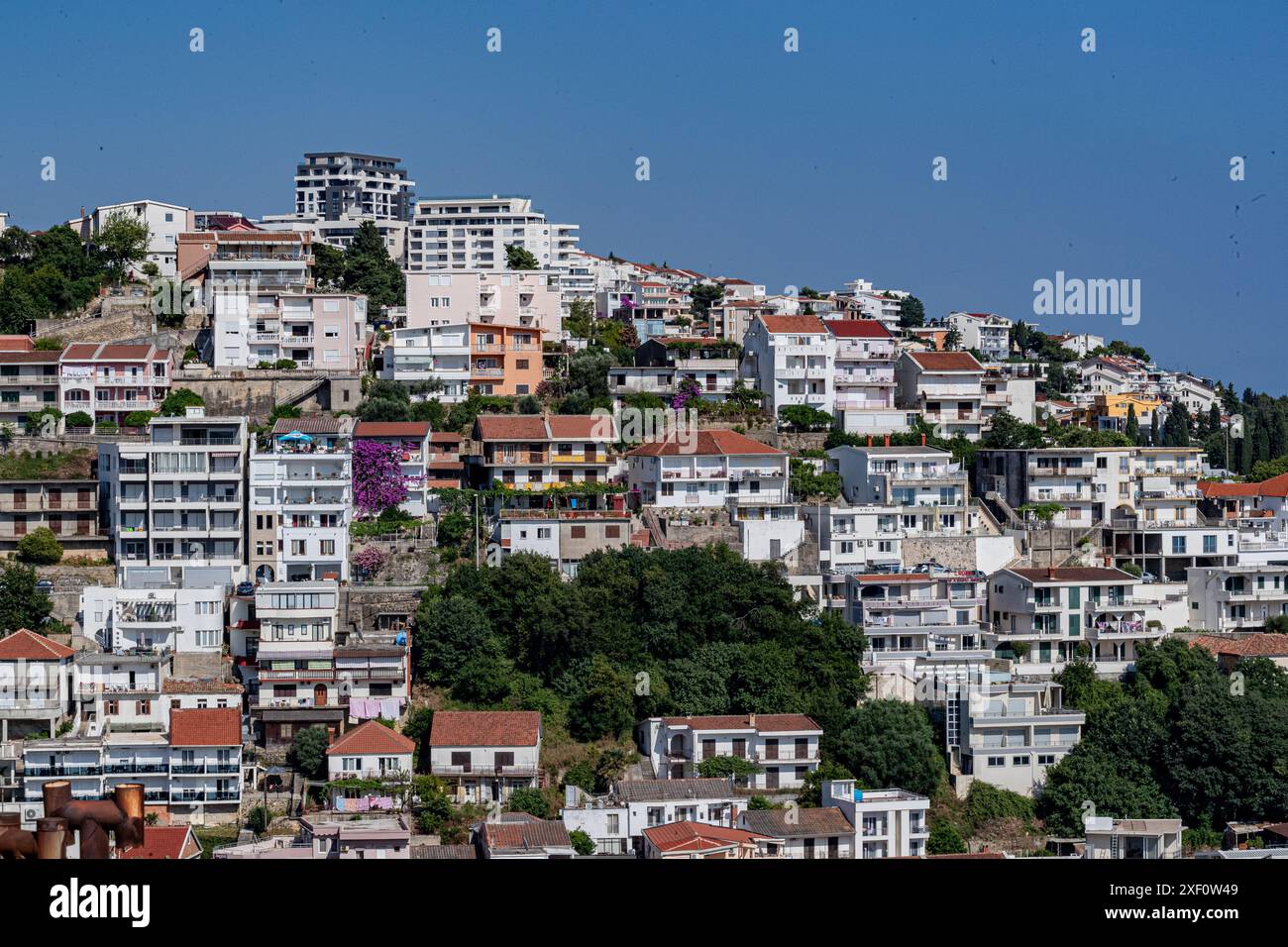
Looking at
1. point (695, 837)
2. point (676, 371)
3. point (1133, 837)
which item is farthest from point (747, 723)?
point (676, 371)

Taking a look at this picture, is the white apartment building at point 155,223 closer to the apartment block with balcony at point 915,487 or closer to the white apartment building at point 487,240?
the white apartment building at point 487,240

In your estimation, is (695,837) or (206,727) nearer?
(695,837)

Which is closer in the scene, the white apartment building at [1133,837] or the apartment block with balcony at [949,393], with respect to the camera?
the white apartment building at [1133,837]

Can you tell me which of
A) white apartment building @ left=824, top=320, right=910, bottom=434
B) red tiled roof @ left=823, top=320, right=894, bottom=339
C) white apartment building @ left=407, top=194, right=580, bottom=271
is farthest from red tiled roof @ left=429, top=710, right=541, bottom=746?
white apartment building @ left=407, top=194, right=580, bottom=271

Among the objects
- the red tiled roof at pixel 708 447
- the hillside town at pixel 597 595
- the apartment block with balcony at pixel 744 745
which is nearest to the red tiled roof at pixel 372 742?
the hillside town at pixel 597 595

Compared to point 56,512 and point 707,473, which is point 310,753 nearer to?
point 56,512
